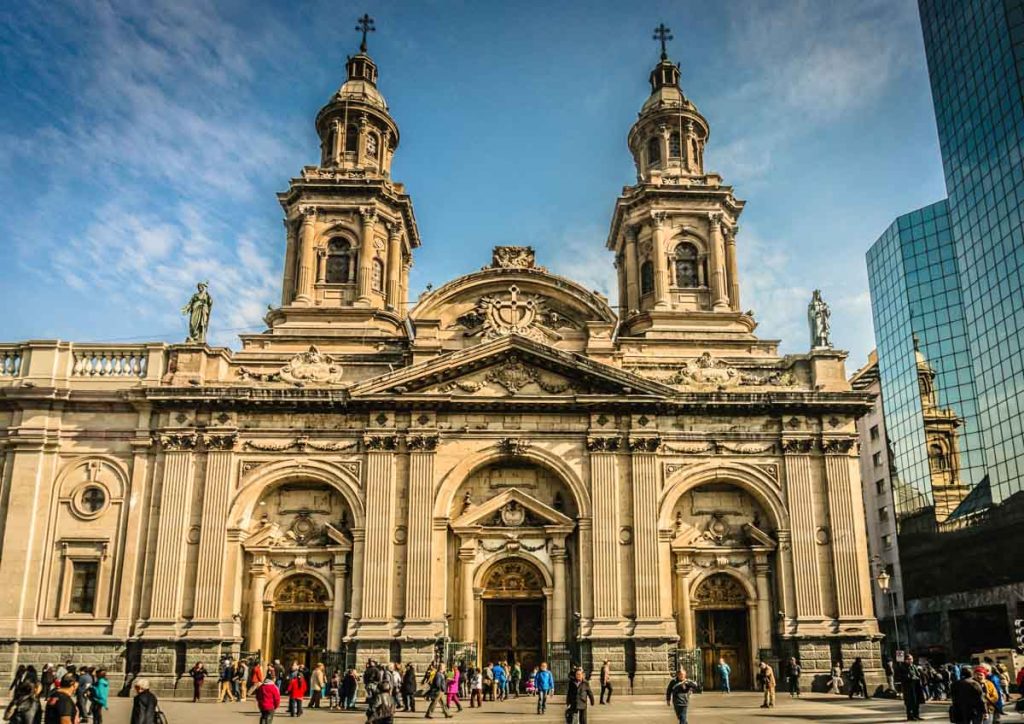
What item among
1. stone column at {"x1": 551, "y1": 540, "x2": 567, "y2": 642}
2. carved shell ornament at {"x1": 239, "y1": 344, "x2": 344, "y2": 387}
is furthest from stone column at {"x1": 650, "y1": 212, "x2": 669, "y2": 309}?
carved shell ornament at {"x1": 239, "y1": 344, "x2": 344, "y2": 387}

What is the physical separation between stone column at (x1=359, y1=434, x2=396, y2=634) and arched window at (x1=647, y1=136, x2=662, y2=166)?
21368mm

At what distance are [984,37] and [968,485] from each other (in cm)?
2785

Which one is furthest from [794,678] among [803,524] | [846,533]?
[846,533]

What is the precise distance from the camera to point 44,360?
37500 millimetres

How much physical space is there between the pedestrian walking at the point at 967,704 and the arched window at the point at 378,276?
111 ft

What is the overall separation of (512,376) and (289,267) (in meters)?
14.2

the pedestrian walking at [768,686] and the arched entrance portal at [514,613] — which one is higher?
the arched entrance portal at [514,613]

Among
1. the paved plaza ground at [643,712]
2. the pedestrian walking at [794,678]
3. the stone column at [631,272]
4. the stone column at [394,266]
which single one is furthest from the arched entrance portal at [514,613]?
the stone column at [631,272]

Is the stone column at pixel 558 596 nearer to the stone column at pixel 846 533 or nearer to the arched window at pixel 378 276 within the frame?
the stone column at pixel 846 533

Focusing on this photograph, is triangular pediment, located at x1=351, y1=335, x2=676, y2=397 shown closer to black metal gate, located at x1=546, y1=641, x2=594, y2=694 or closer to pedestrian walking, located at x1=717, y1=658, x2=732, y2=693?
black metal gate, located at x1=546, y1=641, x2=594, y2=694

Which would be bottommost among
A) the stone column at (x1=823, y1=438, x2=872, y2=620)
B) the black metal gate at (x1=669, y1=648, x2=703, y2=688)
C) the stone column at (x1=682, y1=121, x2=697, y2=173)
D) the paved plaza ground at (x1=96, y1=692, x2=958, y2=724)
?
the paved plaza ground at (x1=96, y1=692, x2=958, y2=724)

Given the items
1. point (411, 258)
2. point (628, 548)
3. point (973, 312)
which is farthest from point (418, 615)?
point (973, 312)

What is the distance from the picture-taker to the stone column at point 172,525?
3441 cm

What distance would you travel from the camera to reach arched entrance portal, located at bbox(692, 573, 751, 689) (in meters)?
36.6
